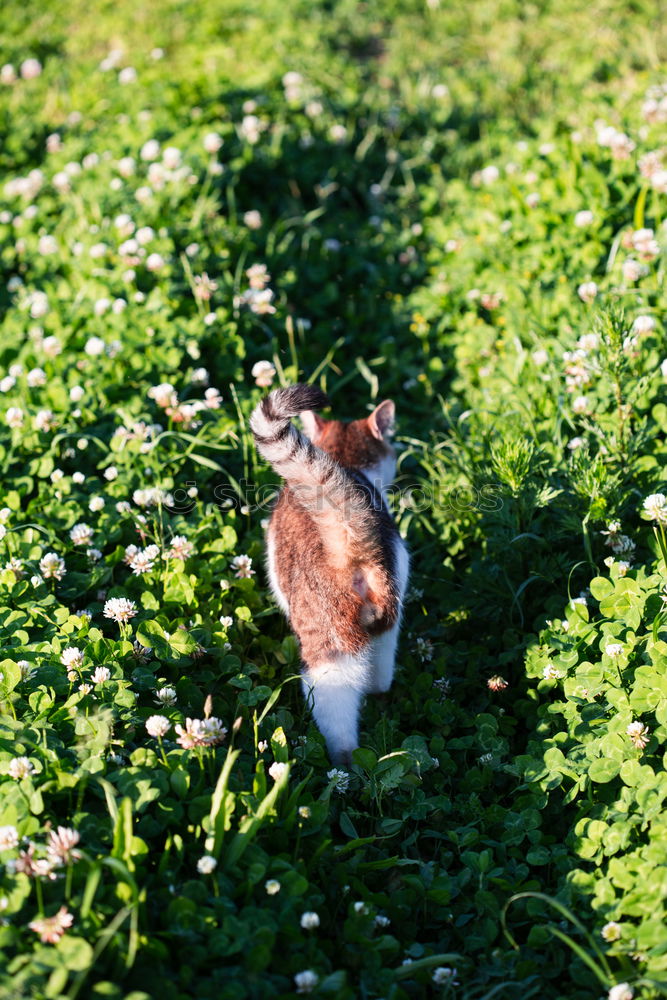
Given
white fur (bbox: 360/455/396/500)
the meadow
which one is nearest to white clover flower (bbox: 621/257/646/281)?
the meadow

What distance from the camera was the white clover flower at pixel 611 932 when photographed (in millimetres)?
2635

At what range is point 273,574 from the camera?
3.90 metres

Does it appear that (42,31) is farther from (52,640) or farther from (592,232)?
(52,640)

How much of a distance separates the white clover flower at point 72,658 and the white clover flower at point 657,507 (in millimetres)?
2350

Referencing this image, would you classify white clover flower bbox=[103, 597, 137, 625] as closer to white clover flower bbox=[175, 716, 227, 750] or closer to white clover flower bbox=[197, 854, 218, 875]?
white clover flower bbox=[175, 716, 227, 750]

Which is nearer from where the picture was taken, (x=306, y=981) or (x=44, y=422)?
(x=306, y=981)

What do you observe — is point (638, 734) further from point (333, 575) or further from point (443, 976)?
point (333, 575)

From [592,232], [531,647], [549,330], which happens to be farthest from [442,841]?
[592,232]

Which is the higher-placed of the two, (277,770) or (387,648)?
(277,770)

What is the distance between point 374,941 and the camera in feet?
8.65

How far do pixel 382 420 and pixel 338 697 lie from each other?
1.60m

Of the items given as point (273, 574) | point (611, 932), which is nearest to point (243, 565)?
point (273, 574)

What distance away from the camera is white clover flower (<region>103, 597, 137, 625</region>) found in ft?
11.5

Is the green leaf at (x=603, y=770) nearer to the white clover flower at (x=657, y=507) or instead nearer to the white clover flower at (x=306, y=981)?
the white clover flower at (x=657, y=507)
